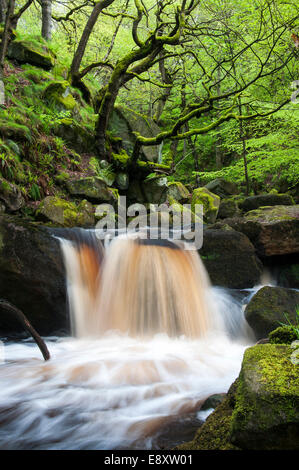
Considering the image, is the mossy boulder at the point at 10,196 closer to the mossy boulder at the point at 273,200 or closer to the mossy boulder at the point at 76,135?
the mossy boulder at the point at 76,135

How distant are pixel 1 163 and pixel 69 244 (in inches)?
105

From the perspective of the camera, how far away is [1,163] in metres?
6.18

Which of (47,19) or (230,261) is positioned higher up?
(47,19)

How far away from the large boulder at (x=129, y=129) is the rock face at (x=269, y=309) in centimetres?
710

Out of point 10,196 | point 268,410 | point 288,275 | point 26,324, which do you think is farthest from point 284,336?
point 10,196

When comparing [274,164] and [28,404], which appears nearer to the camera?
→ [28,404]

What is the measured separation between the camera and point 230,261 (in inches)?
239

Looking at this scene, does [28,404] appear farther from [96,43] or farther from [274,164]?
[96,43]

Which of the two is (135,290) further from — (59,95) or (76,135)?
(59,95)

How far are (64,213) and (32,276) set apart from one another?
2.78 metres

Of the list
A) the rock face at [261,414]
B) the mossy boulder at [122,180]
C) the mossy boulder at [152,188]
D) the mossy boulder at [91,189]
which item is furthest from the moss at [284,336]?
the mossy boulder at [152,188]
